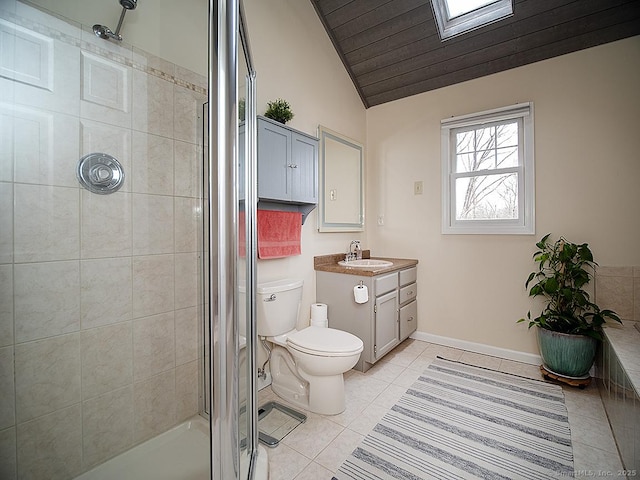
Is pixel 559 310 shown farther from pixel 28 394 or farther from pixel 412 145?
pixel 28 394

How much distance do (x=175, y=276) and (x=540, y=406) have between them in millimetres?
2192

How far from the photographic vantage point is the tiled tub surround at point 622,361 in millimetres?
1249

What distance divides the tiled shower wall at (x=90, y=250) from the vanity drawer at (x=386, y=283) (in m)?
1.26

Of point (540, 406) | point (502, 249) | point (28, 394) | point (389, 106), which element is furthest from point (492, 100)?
point (28, 394)

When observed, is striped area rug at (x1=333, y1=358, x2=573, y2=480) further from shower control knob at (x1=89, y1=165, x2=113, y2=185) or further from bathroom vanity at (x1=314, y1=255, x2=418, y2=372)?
shower control knob at (x1=89, y1=165, x2=113, y2=185)

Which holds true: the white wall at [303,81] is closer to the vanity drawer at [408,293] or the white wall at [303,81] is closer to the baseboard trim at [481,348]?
the vanity drawer at [408,293]

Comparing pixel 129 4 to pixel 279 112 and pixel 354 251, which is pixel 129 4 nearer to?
pixel 279 112

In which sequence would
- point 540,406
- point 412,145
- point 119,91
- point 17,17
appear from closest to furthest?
point 17,17 → point 119,91 → point 540,406 → point 412,145

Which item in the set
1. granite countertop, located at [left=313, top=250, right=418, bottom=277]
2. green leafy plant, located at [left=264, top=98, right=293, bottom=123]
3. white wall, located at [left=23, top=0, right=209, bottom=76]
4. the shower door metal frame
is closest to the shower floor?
the shower door metal frame

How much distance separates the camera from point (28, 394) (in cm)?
103

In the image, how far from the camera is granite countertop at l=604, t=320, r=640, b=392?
4.39 ft

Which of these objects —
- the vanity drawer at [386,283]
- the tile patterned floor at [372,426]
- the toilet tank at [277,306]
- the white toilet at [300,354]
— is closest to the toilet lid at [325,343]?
the white toilet at [300,354]

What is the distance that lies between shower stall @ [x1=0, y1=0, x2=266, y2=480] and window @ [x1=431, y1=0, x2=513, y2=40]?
187 cm

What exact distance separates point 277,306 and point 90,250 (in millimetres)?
1008
